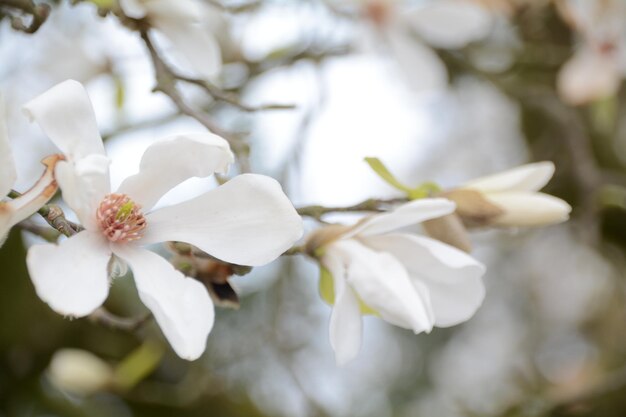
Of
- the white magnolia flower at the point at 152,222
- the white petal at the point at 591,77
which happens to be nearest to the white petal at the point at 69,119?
the white magnolia flower at the point at 152,222

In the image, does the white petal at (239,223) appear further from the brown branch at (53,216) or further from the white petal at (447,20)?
the white petal at (447,20)

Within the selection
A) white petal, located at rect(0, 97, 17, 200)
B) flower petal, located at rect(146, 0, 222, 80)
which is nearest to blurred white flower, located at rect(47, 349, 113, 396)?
flower petal, located at rect(146, 0, 222, 80)

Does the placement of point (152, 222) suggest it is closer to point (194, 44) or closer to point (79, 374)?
point (194, 44)

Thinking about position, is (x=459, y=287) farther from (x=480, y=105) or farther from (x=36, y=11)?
(x=480, y=105)

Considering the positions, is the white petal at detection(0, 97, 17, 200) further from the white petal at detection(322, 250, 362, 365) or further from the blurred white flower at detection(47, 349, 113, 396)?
the blurred white flower at detection(47, 349, 113, 396)

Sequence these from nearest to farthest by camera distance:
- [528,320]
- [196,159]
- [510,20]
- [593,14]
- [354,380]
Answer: [196,159] → [593,14] → [510,20] → [354,380] → [528,320]

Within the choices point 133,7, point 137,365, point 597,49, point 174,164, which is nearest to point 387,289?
point 174,164

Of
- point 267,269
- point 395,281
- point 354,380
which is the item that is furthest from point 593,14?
point 354,380
